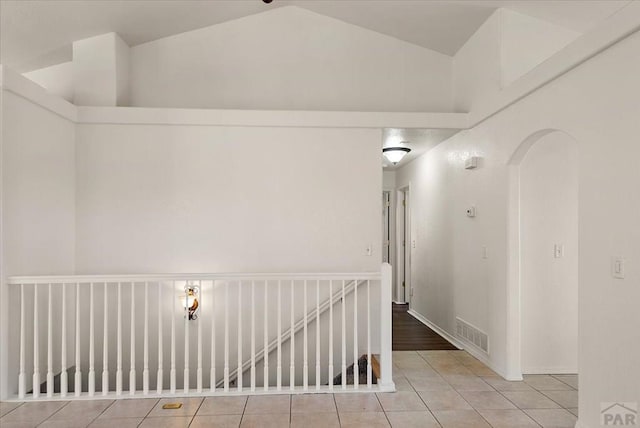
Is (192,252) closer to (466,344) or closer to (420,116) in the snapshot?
(420,116)

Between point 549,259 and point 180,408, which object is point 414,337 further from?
point 180,408

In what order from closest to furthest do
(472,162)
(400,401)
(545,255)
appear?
(400,401) → (545,255) → (472,162)

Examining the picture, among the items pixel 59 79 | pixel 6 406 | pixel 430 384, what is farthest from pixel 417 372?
pixel 59 79

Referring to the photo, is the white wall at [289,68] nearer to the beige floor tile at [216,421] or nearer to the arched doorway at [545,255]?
the arched doorway at [545,255]

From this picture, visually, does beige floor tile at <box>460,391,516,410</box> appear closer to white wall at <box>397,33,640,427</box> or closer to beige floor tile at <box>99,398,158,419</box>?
white wall at <box>397,33,640,427</box>

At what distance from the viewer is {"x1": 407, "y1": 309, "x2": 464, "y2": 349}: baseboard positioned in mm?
4840

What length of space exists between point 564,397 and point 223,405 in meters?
2.55

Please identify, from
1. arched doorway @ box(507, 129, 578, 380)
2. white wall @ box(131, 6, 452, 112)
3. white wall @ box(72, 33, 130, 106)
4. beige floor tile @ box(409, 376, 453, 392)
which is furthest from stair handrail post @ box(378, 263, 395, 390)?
white wall @ box(72, 33, 130, 106)

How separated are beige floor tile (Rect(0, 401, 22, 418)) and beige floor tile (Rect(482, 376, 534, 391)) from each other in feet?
11.8

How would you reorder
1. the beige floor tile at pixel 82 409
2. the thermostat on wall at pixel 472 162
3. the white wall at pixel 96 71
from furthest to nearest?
the white wall at pixel 96 71 < the thermostat on wall at pixel 472 162 < the beige floor tile at pixel 82 409

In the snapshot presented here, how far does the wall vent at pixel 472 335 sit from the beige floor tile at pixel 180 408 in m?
2.61

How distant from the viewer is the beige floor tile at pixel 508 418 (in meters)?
2.84

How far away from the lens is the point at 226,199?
14.8ft

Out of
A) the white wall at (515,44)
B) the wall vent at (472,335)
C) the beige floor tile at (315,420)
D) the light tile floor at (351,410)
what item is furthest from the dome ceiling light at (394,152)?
the beige floor tile at (315,420)
